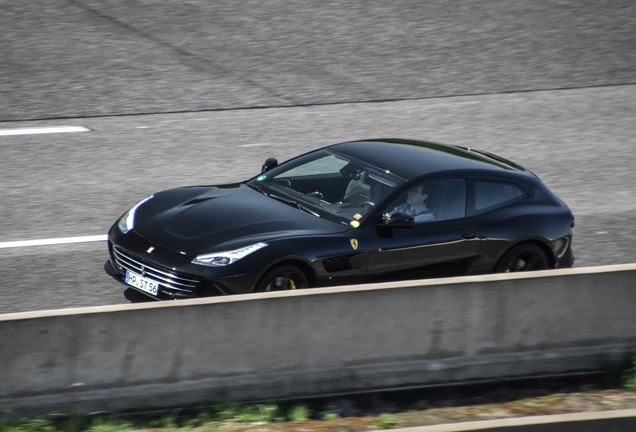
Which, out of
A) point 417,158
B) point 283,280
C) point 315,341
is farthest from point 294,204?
point 315,341

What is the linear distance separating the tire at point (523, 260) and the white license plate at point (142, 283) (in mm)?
3041

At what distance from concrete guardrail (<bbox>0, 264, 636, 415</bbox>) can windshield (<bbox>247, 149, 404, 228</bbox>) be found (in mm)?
1478

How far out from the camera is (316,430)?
5676 millimetres

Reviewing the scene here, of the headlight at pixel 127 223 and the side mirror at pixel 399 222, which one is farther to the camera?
the headlight at pixel 127 223

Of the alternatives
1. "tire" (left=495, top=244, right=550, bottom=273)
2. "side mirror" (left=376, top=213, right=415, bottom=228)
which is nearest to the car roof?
"side mirror" (left=376, top=213, right=415, bottom=228)

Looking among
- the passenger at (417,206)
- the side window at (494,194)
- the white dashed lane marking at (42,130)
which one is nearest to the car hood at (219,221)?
the passenger at (417,206)

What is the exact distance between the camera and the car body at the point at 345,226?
6.88 m

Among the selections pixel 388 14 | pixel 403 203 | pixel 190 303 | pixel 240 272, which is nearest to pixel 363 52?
pixel 388 14

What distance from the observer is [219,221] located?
7.27 meters

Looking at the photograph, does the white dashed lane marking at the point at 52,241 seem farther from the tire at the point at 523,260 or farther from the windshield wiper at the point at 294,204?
the tire at the point at 523,260

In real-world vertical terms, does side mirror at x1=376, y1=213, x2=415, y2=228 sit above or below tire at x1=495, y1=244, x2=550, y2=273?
above

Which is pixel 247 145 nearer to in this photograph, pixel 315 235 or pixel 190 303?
pixel 315 235

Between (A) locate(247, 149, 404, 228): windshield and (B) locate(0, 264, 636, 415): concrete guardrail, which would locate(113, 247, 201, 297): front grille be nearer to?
(B) locate(0, 264, 636, 415): concrete guardrail

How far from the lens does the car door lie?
7.33 m
